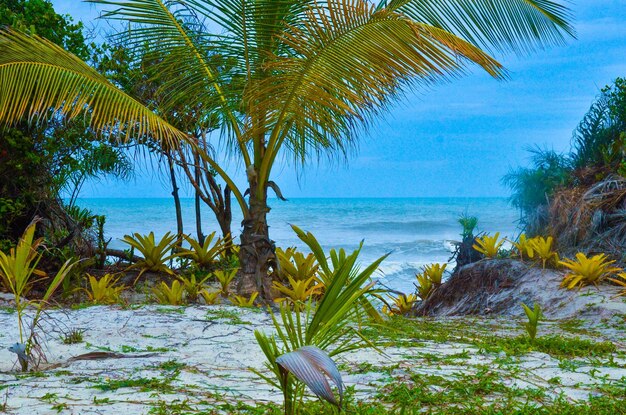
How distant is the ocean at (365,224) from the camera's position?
86.3ft

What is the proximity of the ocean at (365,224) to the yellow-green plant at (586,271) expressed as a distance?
1158cm

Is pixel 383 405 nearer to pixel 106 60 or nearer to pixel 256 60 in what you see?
pixel 256 60

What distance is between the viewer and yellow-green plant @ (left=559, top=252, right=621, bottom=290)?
692cm

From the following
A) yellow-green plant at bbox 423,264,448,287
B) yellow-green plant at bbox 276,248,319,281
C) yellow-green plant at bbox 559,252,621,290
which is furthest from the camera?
yellow-green plant at bbox 423,264,448,287

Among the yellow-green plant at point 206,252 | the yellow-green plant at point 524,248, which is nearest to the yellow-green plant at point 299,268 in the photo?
the yellow-green plant at point 206,252

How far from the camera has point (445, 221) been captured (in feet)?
131

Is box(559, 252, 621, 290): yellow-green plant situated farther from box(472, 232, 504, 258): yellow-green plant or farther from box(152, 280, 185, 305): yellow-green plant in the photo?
box(152, 280, 185, 305): yellow-green plant

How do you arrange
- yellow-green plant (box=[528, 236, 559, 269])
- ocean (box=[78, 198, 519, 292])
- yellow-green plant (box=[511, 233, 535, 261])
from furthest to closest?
1. ocean (box=[78, 198, 519, 292])
2. yellow-green plant (box=[511, 233, 535, 261])
3. yellow-green plant (box=[528, 236, 559, 269])

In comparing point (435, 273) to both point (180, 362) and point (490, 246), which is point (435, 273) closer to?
point (490, 246)

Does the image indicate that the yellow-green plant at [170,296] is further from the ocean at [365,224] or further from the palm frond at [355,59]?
the ocean at [365,224]

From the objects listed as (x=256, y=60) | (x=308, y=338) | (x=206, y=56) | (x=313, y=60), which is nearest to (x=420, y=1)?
(x=313, y=60)

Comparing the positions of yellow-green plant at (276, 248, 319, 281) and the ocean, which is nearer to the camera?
yellow-green plant at (276, 248, 319, 281)

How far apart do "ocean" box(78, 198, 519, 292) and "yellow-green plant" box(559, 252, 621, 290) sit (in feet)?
38.0

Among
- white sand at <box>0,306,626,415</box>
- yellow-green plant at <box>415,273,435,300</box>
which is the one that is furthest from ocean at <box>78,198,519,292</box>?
white sand at <box>0,306,626,415</box>
